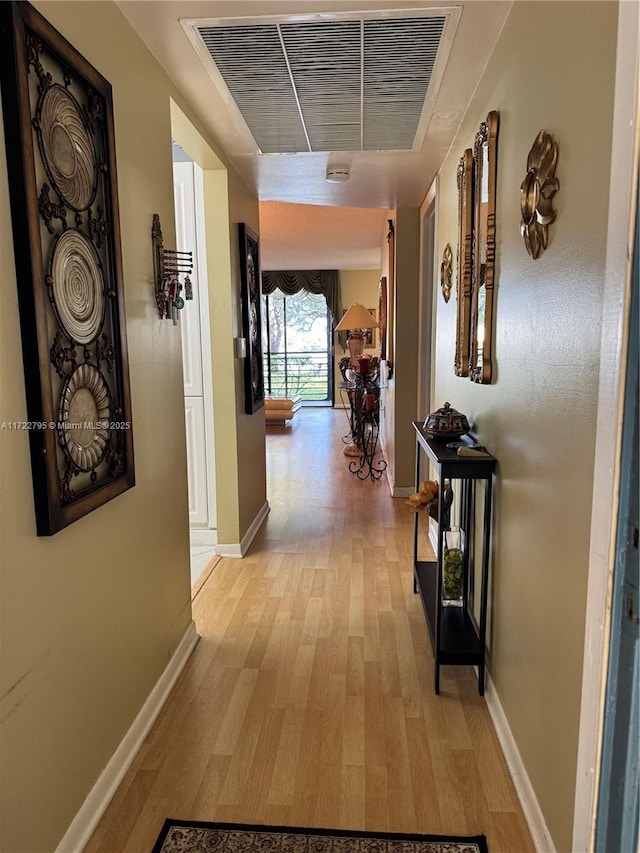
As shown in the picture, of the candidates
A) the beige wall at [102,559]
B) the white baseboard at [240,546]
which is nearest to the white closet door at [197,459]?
the white baseboard at [240,546]

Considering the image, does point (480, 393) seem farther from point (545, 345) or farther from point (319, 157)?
point (319, 157)

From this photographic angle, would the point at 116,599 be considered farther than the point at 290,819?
Yes

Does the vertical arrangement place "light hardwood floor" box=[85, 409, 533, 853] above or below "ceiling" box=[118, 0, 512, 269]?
below

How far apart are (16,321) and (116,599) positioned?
90 cm

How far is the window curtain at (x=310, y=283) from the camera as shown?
1035 cm

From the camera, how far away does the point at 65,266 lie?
1.34 metres

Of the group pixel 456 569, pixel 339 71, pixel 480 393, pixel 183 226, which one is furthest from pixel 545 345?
pixel 183 226

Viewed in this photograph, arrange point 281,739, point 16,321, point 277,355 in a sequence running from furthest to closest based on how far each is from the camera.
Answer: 1. point 277,355
2. point 281,739
3. point 16,321

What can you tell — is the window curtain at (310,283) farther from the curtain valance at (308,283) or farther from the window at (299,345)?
the window at (299,345)

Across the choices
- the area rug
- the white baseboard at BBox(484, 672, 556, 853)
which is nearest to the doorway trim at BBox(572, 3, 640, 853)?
the white baseboard at BBox(484, 672, 556, 853)

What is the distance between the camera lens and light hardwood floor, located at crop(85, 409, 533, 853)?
1.55 metres

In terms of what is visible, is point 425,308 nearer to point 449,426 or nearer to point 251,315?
point 251,315

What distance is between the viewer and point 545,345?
1428mm

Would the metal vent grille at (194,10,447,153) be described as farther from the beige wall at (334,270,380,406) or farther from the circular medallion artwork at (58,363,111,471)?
the beige wall at (334,270,380,406)
